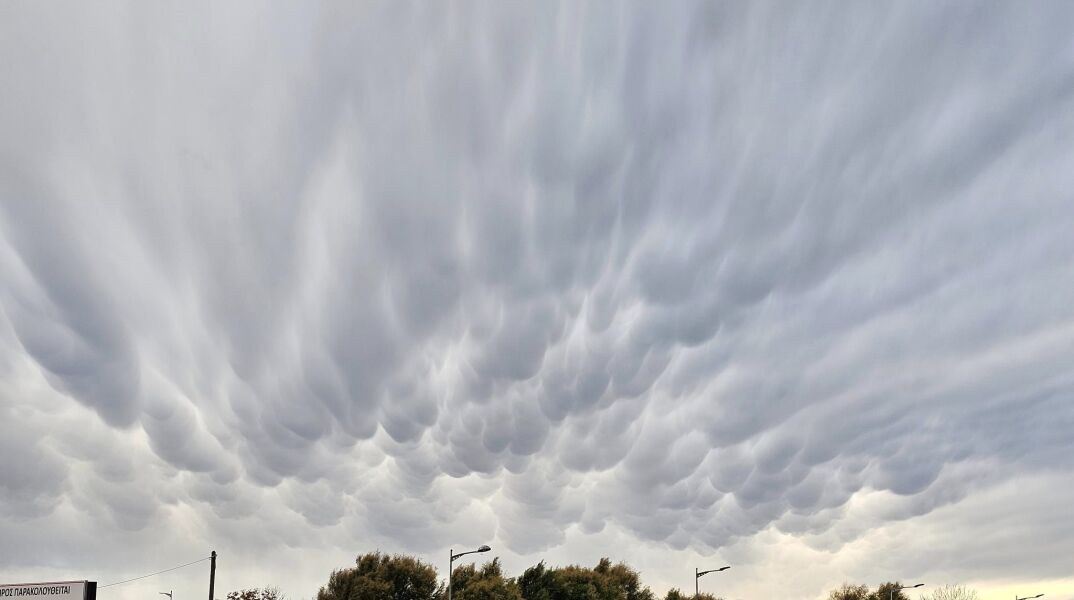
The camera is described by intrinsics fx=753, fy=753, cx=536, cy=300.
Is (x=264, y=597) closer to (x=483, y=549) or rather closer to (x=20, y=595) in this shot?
(x=20, y=595)

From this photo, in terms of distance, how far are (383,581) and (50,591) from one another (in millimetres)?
30098

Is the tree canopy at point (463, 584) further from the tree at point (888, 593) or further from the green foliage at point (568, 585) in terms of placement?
the tree at point (888, 593)

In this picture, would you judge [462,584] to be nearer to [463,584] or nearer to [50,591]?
[463,584]

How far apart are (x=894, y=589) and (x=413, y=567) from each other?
336 ft

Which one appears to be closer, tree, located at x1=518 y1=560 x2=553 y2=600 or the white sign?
the white sign

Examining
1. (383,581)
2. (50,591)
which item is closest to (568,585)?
(383,581)

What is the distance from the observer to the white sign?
6606 cm

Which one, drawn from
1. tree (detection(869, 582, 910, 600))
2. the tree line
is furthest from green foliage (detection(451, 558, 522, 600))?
tree (detection(869, 582, 910, 600))

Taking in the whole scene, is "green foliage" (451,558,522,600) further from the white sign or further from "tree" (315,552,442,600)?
the white sign

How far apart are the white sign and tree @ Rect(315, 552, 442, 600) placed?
21413 millimetres

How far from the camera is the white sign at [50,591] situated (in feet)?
217

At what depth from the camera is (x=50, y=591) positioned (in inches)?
2618

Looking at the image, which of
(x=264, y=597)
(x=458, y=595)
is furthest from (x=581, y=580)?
(x=264, y=597)

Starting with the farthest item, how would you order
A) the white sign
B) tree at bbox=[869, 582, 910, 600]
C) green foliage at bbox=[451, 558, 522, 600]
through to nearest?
tree at bbox=[869, 582, 910, 600] < green foliage at bbox=[451, 558, 522, 600] < the white sign
